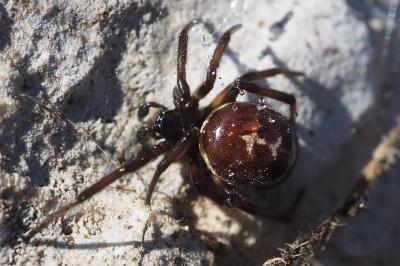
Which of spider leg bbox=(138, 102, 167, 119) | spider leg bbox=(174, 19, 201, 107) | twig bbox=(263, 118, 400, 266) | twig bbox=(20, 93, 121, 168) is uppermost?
spider leg bbox=(174, 19, 201, 107)

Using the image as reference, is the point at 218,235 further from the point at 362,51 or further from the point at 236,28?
the point at 362,51

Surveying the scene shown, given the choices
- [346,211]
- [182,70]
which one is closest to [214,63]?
[182,70]

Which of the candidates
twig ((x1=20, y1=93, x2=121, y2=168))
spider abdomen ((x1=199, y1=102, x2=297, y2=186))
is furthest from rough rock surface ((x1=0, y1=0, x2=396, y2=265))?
spider abdomen ((x1=199, y1=102, x2=297, y2=186))

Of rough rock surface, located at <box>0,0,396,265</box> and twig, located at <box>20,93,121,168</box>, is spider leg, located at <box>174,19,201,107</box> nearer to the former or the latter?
rough rock surface, located at <box>0,0,396,265</box>

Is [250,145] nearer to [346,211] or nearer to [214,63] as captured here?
[214,63]

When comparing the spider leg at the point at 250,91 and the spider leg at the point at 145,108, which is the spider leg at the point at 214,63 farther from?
the spider leg at the point at 145,108

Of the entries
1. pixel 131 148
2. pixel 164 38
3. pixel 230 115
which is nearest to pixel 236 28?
pixel 164 38

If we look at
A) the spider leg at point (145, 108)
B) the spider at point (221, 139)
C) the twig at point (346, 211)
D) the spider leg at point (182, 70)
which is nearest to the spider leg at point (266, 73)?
the spider at point (221, 139)
